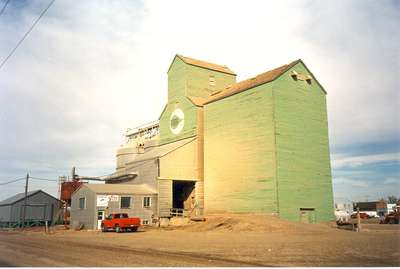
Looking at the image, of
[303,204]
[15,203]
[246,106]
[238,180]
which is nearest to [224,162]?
[238,180]

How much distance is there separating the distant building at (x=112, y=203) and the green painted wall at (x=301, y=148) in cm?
1655

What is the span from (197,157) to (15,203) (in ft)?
133

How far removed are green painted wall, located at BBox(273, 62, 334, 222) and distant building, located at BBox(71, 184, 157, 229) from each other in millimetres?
16552

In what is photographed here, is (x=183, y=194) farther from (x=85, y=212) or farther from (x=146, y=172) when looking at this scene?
(x=85, y=212)

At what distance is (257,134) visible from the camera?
42.2m

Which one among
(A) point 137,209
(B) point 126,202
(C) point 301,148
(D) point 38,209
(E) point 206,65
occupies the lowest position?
(D) point 38,209

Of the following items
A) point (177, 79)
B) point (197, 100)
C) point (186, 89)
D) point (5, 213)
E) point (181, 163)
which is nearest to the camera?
point (181, 163)

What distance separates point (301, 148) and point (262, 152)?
4534mm

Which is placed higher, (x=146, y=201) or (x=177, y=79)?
(x=177, y=79)

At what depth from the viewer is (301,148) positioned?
42531 mm

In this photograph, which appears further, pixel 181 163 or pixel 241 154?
pixel 181 163

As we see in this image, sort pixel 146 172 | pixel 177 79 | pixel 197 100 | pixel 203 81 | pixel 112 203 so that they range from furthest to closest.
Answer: pixel 177 79, pixel 203 81, pixel 197 100, pixel 146 172, pixel 112 203

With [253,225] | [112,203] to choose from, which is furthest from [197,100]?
[253,225]

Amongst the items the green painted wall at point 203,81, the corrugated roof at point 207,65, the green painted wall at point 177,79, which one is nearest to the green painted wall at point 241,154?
the green painted wall at point 203,81
